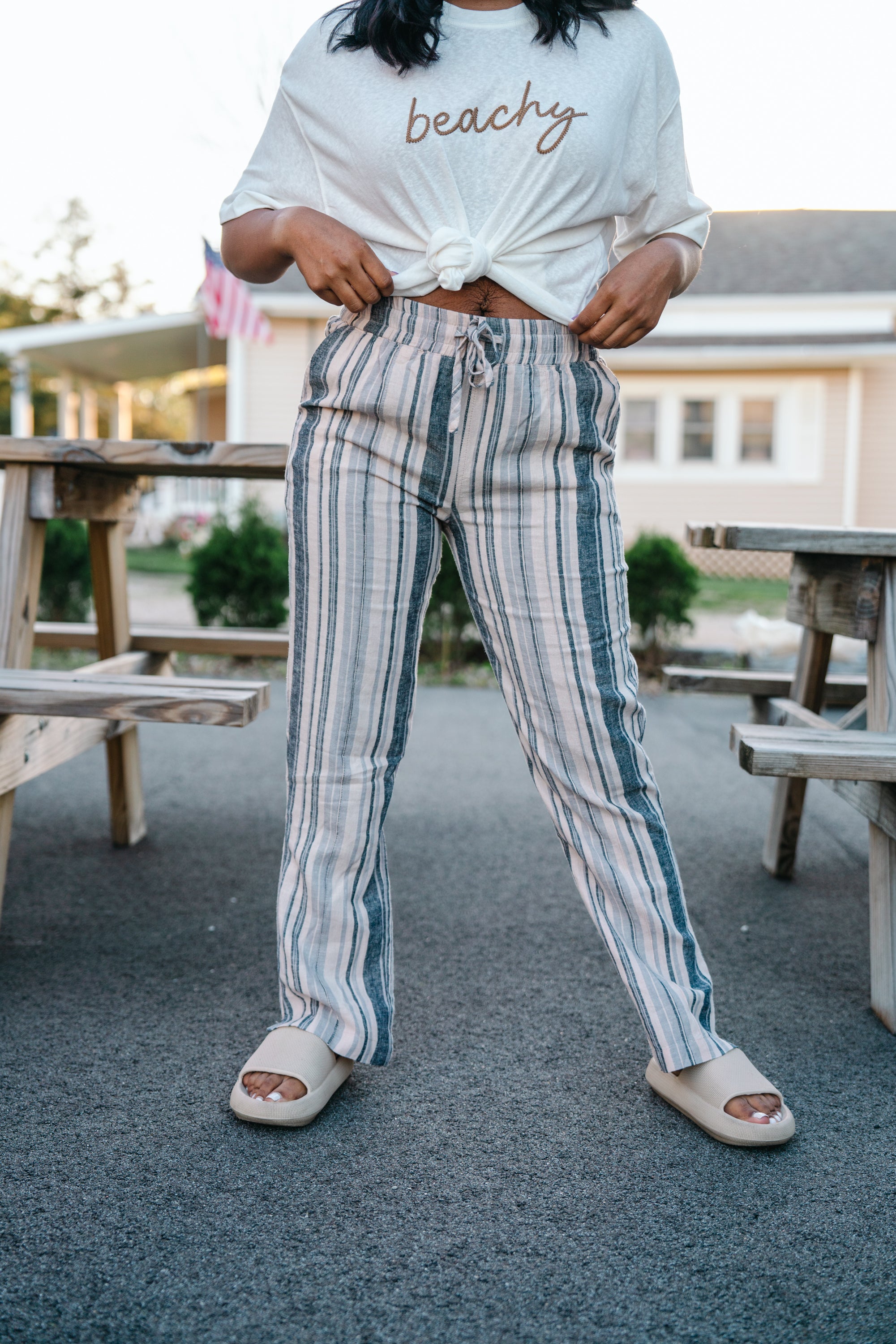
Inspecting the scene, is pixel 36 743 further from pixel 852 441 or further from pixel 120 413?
pixel 120 413

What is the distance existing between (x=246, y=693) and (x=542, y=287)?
2.90ft

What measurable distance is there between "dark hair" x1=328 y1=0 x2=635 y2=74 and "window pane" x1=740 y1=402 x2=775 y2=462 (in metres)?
12.8

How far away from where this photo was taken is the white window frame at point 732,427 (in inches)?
524

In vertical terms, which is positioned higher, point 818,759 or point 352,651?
point 352,651

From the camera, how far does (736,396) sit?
1355 cm

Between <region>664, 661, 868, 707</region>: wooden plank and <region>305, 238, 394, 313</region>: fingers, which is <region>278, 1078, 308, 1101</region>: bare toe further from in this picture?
<region>664, 661, 868, 707</region>: wooden plank

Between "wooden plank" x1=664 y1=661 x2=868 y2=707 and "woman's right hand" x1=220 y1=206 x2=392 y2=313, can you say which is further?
"wooden plank" x1=664 y1=661 x2=868 y2=707

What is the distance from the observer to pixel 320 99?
1.44 meters

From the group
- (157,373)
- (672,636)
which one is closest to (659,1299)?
(672,636)

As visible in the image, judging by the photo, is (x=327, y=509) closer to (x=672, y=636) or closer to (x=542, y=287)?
(x=542, y=287)

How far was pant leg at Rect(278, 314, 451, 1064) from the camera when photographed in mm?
1446

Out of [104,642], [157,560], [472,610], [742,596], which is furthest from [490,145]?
[157,560]

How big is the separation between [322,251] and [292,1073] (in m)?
1.15

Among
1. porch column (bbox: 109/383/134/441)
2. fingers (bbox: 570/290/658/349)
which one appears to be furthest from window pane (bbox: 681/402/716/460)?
fingers (bbox: 570/290/658/349)
